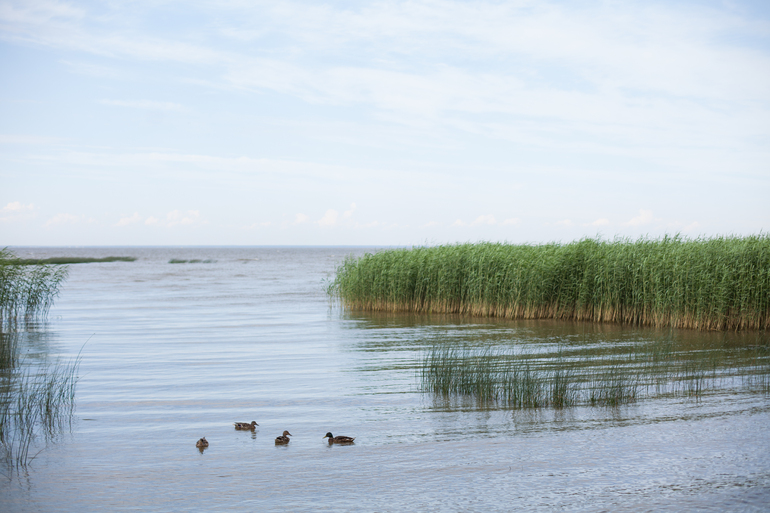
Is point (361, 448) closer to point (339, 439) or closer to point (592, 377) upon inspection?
point (339, 439)

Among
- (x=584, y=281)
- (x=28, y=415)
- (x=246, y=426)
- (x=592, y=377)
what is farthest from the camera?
(x=584, y=281)

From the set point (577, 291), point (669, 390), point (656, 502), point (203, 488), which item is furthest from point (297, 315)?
point (656, 502)

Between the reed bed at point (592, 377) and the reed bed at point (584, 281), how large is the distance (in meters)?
4.31

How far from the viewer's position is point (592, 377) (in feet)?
39.3

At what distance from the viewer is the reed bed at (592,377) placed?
34.1 feet

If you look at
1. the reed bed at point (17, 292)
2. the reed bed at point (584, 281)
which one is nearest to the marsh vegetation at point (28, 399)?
the reed bed at point (17, 292)

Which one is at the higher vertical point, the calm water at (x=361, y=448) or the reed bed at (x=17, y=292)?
the reed bed at (x=17, y=292)

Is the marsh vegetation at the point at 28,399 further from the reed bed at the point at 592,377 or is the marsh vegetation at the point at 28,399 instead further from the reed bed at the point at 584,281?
the reed bed at the point at 584,281

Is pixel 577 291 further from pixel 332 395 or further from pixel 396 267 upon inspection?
pixel 332 395

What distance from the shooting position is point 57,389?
11141 mm

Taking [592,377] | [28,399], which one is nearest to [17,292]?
[28,399]

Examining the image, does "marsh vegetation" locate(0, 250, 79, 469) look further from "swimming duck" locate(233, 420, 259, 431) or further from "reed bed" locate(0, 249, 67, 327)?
"swimming duck" locate(233, 420, 259, 431)

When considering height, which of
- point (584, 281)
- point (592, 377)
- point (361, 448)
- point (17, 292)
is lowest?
point (361, 448)

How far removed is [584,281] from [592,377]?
9730mm
